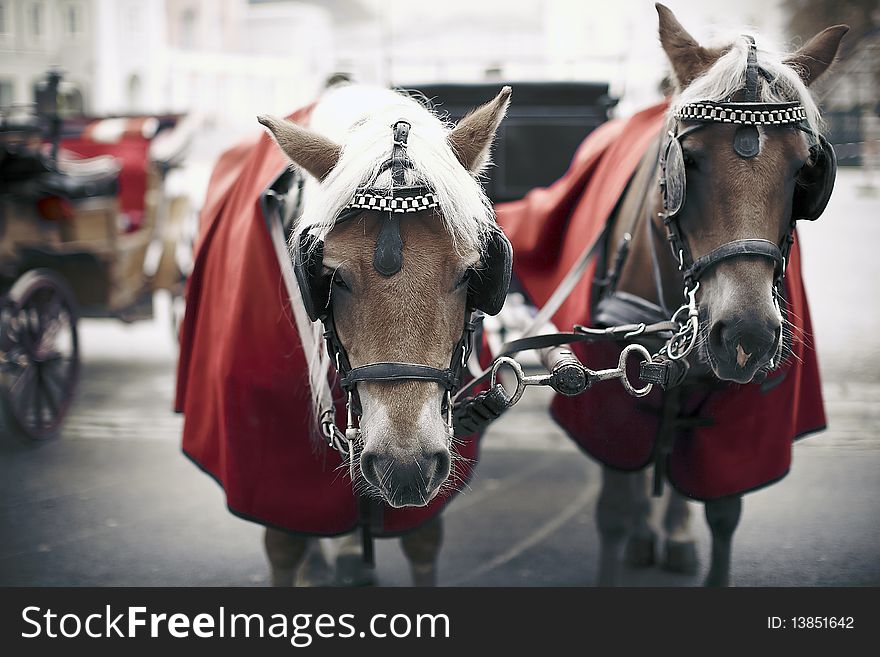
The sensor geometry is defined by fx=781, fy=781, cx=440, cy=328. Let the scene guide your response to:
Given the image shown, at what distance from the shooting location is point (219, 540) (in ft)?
11.4

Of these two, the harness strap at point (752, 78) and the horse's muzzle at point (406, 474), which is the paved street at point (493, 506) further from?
the horse's muzzle at point (406, 474)

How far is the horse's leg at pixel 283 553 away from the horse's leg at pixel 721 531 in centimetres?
126

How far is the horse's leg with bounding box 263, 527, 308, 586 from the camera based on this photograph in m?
2.33

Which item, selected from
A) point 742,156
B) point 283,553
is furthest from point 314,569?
point 742,156

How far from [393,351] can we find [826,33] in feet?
4.60

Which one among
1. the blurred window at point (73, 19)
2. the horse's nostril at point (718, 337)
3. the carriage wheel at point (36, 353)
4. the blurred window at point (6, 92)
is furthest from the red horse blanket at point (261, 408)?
the blurred window at point (73, 19)

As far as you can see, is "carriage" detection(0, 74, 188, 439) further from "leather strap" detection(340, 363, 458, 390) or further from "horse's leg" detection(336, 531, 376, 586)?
"leather strap" detection(340, 363, 458, 390)

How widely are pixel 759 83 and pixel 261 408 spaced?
1.44 m

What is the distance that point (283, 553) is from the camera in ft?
7.67

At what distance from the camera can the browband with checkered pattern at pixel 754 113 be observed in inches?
68.4

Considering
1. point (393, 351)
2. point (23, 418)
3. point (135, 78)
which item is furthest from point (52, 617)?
point (135, 78)

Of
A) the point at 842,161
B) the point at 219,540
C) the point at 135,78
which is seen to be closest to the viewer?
the point at 219,540

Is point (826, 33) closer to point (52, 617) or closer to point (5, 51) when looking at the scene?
point (52, 617)

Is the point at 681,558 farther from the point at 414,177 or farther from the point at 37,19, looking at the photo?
the point at 37,19
